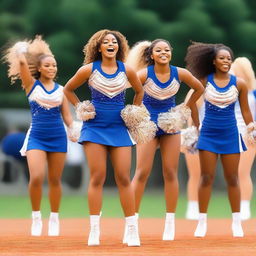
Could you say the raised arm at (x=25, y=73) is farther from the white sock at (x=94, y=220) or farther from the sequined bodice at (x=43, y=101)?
the white sock at (x=94, y=220)

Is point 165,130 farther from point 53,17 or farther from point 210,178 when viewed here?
point 53,17

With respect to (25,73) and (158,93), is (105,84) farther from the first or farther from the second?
(25,73)

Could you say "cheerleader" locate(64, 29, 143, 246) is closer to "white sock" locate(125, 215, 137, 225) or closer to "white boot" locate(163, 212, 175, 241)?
"white sock" locate(125, 215, 137, 225)

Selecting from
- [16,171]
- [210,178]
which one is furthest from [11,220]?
[16,171]

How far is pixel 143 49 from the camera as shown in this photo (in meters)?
11.3

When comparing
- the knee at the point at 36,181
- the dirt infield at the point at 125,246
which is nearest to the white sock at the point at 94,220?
the dirt infield at the point at 125,246

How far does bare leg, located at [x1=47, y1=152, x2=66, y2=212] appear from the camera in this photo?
38.4 feet

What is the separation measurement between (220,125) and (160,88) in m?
0.86

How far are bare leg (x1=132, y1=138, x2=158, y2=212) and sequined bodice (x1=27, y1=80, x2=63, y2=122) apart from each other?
44.0 inches

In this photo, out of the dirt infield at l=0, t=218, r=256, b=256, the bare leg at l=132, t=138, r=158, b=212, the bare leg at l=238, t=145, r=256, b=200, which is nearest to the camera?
the dirt infield at l=0, t=218, r=256, b=256

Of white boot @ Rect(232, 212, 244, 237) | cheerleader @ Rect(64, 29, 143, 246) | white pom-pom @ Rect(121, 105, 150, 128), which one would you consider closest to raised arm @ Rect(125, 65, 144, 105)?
cheerleader @ Rect(64, 29, 143, 246)

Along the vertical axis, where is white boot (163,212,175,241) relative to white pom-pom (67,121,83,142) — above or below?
below

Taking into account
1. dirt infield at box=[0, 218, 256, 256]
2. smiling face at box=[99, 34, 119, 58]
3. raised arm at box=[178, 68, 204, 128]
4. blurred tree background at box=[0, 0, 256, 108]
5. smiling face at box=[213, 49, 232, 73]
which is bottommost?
dirt infield at box=[0, 218, 256, 256]

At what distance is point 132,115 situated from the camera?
10.1 metres
